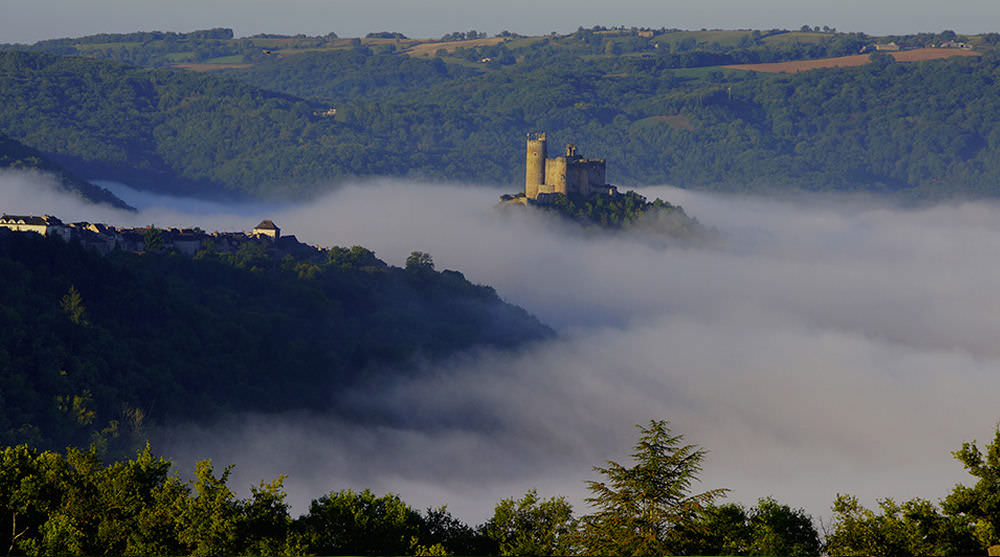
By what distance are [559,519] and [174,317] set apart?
2543 inches

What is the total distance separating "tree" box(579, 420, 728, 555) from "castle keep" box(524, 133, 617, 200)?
111583mm

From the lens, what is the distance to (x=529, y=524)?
39344 mm

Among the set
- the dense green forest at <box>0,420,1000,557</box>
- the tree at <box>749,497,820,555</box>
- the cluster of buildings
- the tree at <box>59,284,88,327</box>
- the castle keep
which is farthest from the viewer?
the castle keep


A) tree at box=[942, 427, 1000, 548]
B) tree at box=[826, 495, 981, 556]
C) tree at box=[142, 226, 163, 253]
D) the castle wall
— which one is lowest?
tree at box=[142, 226, 163, 253]

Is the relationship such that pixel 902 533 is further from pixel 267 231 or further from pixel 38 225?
pixel 267 231

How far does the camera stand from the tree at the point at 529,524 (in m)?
37.9

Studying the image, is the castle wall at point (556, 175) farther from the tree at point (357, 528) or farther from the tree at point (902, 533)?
the tree at point (902, 533)

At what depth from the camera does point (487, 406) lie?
117m

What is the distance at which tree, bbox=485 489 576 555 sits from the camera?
3794cm

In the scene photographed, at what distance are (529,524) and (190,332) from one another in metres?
63.1

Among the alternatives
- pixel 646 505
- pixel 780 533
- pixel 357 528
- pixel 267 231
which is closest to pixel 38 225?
pixel 267 231

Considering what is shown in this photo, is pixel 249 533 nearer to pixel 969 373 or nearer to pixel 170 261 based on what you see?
pixel 170 261

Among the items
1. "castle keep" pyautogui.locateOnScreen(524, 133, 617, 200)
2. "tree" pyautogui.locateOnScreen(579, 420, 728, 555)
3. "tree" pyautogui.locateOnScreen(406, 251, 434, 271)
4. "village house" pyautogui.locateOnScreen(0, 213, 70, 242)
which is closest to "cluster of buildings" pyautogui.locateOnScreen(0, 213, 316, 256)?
"village house" pyautogui.locateOnScreen(0, 213, 70, 242)

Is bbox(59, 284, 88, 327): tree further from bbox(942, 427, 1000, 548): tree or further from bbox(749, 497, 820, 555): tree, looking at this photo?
bbox(942, 427, 1000, 548): tree
